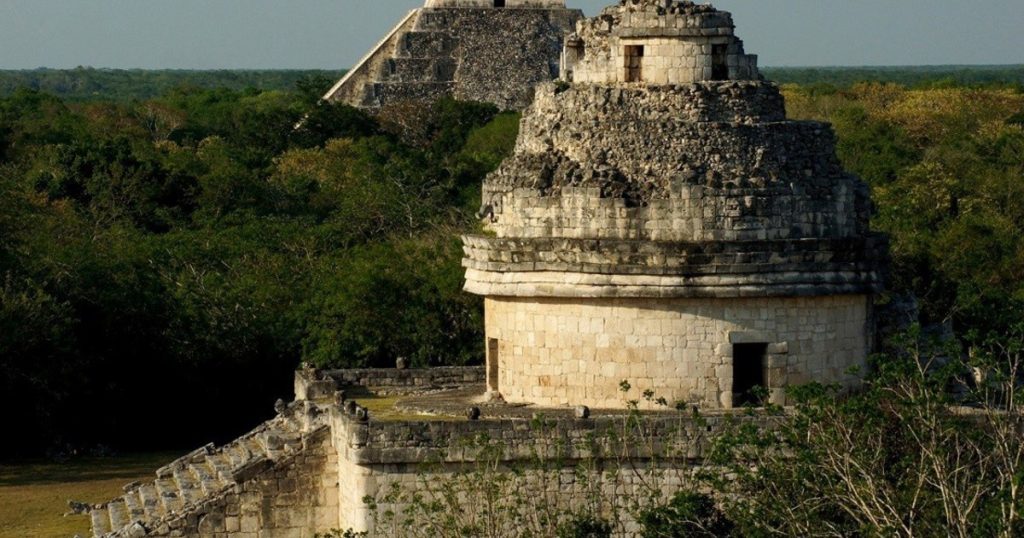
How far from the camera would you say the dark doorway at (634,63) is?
66.5 feet

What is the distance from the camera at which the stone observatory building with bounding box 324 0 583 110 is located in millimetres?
66500

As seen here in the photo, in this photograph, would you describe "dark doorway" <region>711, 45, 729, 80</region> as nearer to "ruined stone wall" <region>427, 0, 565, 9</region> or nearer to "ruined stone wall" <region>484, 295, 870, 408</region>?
"ruined stone wall" <region>484, 295, 870, 408</region>

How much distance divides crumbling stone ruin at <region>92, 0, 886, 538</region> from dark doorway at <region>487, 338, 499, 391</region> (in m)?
0.33

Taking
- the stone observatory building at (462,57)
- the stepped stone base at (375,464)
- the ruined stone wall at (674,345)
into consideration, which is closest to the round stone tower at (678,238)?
the ruined stone wall at (674,345)

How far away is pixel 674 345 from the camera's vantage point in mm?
19734

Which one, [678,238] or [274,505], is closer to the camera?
[678,238]

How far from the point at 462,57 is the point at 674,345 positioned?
48394 millimetres

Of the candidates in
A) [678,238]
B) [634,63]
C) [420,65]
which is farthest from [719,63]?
[420,65]

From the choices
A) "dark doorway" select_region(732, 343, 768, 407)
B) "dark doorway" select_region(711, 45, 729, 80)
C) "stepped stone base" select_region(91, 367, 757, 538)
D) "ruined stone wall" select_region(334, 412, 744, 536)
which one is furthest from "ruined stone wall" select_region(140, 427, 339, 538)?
"dark doorway" select_region(711, 45, 729, 80)

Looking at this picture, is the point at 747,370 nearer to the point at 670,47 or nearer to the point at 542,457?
the point at 542,457

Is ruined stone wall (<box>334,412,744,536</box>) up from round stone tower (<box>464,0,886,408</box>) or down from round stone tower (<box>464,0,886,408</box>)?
down

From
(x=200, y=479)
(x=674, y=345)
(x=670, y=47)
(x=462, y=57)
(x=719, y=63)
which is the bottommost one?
(x=200, y=479)

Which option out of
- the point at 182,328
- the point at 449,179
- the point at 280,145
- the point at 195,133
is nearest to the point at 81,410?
the point at 182,328

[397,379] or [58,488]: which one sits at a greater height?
[397,379]
